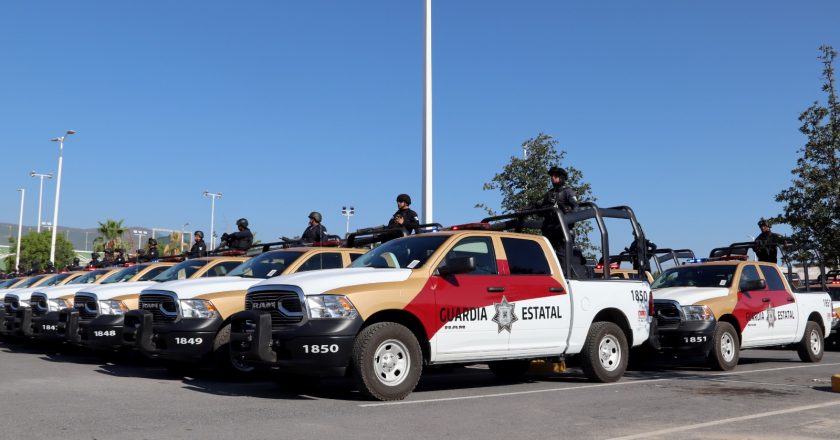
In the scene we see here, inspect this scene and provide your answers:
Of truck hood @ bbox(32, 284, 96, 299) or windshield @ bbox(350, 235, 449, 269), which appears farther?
truck hood @ bbox(32, 284, 96, 299)

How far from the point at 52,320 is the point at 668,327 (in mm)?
10187

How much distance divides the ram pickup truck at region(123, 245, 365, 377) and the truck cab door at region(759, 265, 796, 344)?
7819mm

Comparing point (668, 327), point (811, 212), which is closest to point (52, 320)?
point (668, 327)

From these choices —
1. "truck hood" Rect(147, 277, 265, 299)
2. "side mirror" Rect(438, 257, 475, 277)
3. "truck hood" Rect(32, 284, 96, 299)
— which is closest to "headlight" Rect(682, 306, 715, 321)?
"side mirror" Rect(438, 257, 475, 277)

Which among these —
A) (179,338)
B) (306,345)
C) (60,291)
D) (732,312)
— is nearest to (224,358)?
(179,338)

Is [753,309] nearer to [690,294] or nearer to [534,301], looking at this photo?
[690,294]

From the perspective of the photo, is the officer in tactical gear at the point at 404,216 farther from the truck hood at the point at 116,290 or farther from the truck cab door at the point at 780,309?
the truck cab door at the point at 780,309

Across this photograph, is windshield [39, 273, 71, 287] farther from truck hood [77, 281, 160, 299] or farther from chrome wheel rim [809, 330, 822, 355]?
chrome wheel rim [809, 330, 822, 355]

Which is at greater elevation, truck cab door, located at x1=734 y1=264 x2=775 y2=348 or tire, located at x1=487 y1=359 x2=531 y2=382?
truck cab door, located at x1=734 y1=264 x2=775 y2=348

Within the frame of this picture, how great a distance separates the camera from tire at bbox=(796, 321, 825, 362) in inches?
556

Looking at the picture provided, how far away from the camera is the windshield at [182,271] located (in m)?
12.8

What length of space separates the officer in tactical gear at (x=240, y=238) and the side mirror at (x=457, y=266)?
23.8 ft

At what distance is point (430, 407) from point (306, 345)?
1335 millimetres

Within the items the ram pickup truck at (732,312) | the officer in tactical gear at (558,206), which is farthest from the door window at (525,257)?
the ram pickup truck at (732,312)
